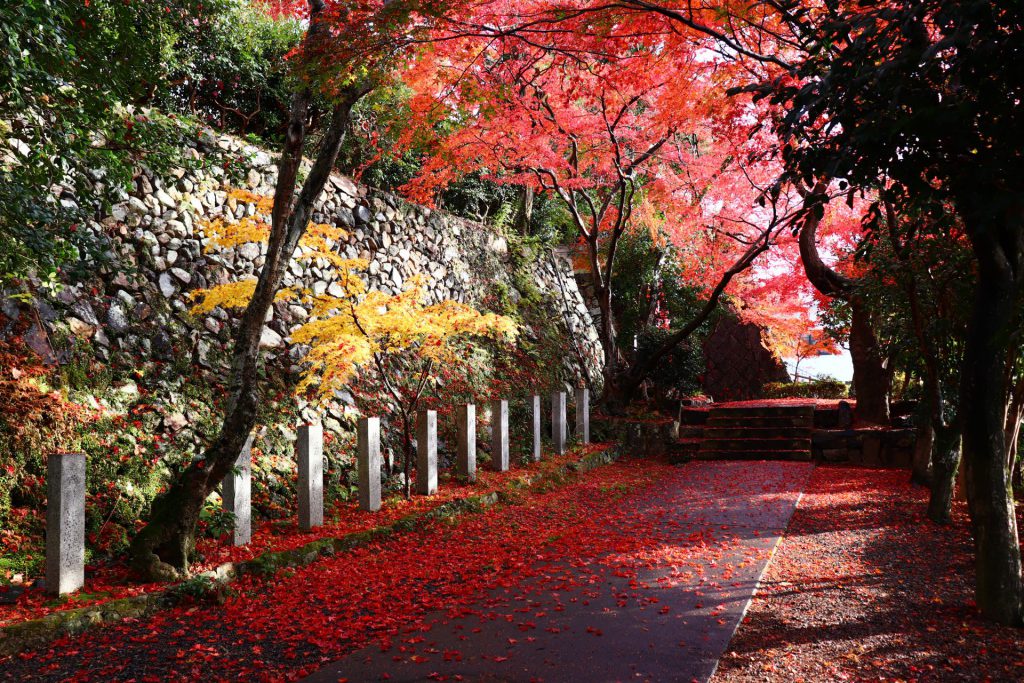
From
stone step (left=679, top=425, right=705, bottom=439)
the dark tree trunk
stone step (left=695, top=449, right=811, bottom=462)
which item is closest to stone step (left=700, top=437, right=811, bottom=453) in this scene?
stone step (left=695, top=449, right=811, bottom=462)

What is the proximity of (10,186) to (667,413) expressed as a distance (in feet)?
41.5

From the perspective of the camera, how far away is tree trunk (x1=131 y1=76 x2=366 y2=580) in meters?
4.85

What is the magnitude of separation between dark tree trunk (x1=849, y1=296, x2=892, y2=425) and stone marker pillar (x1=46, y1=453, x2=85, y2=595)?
11.5 m

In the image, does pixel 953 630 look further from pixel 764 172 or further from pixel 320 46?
pixel 764 172

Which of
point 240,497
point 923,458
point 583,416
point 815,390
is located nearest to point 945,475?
point 923,458

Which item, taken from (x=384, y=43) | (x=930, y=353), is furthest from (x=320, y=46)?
(x=930, y=353)

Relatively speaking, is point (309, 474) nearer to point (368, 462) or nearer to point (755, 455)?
point (368, 462)

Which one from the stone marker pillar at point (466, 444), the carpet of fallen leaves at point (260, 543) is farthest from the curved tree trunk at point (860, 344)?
the stone marker pillar at point (466, 444)

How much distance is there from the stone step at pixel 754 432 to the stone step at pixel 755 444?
0.51 feet

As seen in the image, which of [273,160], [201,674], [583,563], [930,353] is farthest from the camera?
[273,160]

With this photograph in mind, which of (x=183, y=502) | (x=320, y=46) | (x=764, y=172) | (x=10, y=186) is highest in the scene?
(x=764, y=172)

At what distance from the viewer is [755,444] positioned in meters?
12.5

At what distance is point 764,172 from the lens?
13023 mm

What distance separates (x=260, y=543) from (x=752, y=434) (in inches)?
376
